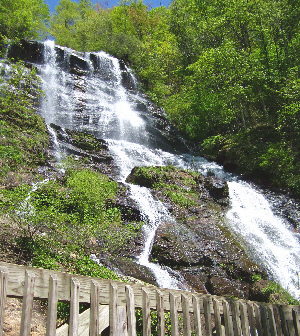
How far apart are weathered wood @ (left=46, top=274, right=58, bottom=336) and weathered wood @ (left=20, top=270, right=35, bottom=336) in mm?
146

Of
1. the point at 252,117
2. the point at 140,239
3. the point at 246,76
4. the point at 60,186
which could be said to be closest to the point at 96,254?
the point at 140,239

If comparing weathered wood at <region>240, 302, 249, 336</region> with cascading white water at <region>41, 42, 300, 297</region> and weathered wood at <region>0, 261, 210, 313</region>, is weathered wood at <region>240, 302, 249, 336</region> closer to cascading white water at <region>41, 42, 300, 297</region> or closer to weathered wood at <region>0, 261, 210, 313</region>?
weathered wood at <region>0, 261, 210, 313</region>

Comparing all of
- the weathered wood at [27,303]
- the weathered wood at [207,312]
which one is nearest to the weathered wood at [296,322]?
the weathered wood at [207,312]

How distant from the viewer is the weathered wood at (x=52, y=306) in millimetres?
2200

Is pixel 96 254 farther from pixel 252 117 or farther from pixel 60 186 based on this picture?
pixel 252 117

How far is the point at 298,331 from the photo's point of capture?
438 centimetres

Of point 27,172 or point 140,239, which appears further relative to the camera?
point 27,172

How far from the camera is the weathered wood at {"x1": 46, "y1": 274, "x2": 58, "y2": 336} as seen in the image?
220cm

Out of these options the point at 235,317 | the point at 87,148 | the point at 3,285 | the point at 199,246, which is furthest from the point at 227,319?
the point at 87,148

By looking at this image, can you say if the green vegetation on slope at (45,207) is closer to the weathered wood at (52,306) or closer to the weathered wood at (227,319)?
the weathered wood at (227,319)

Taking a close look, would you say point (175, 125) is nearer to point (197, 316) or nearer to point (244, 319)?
point (244, 319)

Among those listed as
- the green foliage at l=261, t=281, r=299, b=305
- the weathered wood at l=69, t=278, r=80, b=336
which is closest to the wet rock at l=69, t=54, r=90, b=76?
the green foliage at l=261, t=281, r=299, b=305

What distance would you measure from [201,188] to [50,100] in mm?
13494

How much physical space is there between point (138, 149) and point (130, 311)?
1604cm
